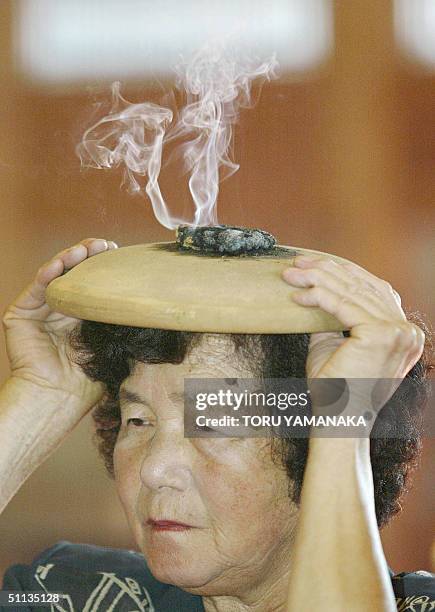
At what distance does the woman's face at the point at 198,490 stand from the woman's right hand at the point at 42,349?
0.19 m

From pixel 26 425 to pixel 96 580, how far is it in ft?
0.68

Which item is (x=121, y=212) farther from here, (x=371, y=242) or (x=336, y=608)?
(x=336, y=608)

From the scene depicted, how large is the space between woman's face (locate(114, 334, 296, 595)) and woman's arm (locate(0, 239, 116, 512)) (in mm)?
191

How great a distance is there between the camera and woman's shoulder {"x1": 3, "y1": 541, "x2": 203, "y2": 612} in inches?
40.7

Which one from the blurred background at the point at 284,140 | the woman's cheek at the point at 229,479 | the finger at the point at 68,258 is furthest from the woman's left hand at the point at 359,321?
the blurred background at the point at 284,140

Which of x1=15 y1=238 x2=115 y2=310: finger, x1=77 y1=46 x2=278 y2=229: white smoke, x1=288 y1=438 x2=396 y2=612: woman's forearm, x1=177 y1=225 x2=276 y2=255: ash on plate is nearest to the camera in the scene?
x1=288 y1=438 x2=396 y2=612: woman's forearm

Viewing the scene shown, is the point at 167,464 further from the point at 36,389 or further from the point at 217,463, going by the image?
the point at 36,389

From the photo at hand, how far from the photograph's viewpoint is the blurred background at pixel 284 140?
6.96 feet

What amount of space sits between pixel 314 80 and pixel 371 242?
42cm

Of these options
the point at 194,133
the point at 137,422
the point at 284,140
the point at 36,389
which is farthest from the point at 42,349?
the point at 284,140

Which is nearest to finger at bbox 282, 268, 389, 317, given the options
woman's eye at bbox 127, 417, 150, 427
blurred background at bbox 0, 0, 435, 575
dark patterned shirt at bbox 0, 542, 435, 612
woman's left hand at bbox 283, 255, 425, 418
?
woman's left hand at bbox 283, 255, 425, 418

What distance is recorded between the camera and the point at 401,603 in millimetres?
898

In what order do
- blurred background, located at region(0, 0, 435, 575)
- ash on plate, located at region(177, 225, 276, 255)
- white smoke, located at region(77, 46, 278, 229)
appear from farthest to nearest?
blurred background, located at region(0, 0, 435, 575) < white smoke, located at region(77, 46, 278, 229) < ash on plate, located at region(177, 225, 276, 255)

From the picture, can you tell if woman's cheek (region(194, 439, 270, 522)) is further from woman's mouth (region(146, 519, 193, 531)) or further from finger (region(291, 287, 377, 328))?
finger (region(291, 287, 377, 328))
